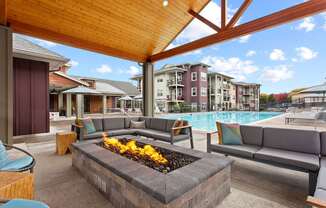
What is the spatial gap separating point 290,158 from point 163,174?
6.62 ft

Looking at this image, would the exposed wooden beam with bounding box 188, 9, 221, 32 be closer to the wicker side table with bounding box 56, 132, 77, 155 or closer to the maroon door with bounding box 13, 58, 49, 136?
the wicker side table with bounding box 56, 132, 77, 155

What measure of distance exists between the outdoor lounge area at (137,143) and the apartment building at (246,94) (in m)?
25.6

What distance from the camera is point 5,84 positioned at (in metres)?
3.83

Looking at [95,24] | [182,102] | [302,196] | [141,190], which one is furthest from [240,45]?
[141,190]

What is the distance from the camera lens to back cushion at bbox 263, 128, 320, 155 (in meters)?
2.73

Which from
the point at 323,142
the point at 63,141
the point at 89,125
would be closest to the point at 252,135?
the point at 323,142

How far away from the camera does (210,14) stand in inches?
197

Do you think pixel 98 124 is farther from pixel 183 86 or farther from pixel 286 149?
pixel 183 86

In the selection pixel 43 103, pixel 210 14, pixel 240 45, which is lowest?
pixel 43 103

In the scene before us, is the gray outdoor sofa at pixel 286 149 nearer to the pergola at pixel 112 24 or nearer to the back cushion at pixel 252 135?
the back cushion at pixel 252 135

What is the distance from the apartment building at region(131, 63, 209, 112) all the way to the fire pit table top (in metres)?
18.0

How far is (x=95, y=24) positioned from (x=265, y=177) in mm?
5429

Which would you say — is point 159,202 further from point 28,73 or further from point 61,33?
point 28,73

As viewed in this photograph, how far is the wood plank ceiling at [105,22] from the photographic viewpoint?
388cm
